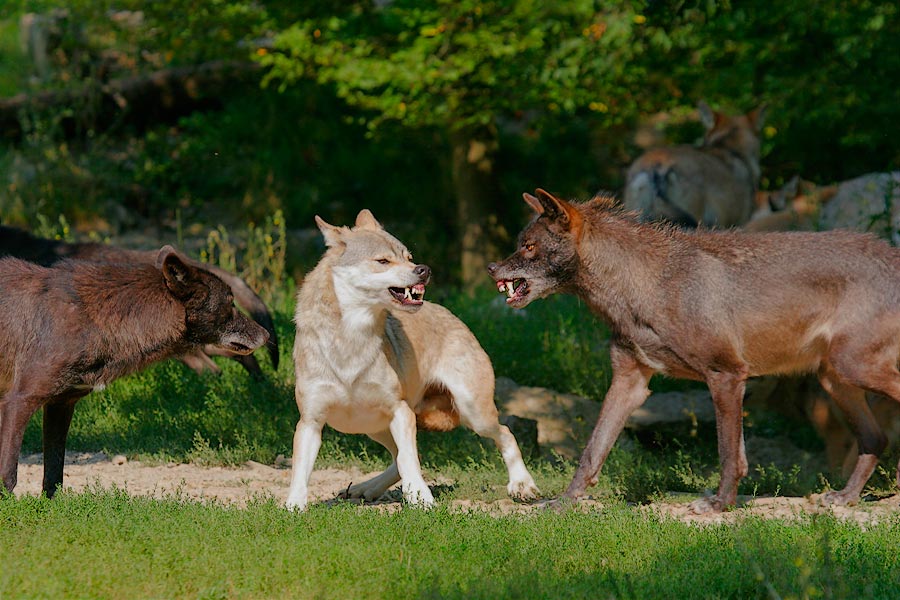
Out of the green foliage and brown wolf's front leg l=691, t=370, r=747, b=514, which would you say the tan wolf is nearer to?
brown wolf's front leg l=691, t=370, r=747, b=514

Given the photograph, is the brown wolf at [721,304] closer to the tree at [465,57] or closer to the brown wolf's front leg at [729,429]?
the brown wolf's front leg at [729,429]

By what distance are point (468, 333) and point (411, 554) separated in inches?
119

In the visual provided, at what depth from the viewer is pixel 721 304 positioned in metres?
8.23

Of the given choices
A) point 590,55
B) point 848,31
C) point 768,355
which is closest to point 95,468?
point 768,355

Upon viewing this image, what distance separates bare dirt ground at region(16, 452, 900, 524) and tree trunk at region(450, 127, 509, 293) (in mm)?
9841

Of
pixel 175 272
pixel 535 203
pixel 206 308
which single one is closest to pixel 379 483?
pixel 206 308

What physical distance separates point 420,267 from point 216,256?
11.9m

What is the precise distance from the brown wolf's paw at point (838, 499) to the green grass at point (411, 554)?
115cm

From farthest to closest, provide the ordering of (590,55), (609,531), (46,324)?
1. (590,55)
2. (46,324)
3. (609,531)

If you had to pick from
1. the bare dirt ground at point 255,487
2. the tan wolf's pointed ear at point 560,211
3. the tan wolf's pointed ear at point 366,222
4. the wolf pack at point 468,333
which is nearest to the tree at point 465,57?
the tan wolf's pointed ear at point 560,211

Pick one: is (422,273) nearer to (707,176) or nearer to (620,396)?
(620,396)

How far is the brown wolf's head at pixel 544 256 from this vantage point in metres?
8.37

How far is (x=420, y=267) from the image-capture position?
763cm

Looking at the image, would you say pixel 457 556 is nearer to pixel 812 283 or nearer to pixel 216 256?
pixel 812 283
